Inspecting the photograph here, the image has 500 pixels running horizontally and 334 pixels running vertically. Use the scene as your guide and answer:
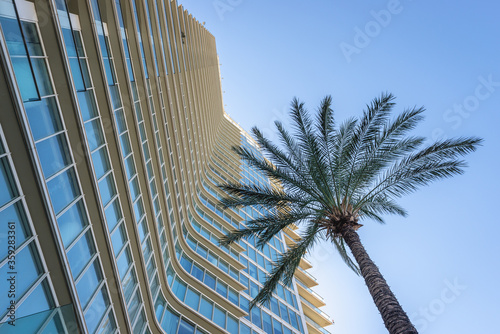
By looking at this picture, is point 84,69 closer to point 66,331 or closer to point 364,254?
point 66,331

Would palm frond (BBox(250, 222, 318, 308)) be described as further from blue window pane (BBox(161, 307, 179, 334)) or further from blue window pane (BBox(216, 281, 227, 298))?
blue window pane (BBox(216, 281, 227, 298))

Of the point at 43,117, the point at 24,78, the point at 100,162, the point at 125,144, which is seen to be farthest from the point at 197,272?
the point at 24,78

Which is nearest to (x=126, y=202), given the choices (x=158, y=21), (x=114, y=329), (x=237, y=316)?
(x=114, y=329)

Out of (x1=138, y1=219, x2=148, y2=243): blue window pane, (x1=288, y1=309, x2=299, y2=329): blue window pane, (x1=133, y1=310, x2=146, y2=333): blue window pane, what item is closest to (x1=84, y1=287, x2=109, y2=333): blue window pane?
(x1=133, y1=310, x2=146, y2=333): blue window pane

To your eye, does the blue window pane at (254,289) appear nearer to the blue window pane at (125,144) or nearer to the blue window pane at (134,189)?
the blue window pane at (134,189)

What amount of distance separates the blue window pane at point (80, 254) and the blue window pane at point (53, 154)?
213cm

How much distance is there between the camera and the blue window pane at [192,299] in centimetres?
1641

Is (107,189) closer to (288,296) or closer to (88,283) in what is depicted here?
(88,283)

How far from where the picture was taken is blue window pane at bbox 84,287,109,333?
8828mm

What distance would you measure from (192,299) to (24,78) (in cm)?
1326

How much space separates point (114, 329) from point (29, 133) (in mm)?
6827

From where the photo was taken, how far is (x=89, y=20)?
1073 centimetres

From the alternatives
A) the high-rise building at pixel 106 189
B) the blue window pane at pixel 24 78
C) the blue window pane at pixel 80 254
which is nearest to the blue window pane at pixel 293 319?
the high-rise building at pixel 106 189

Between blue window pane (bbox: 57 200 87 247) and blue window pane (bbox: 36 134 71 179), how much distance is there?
1.19m
